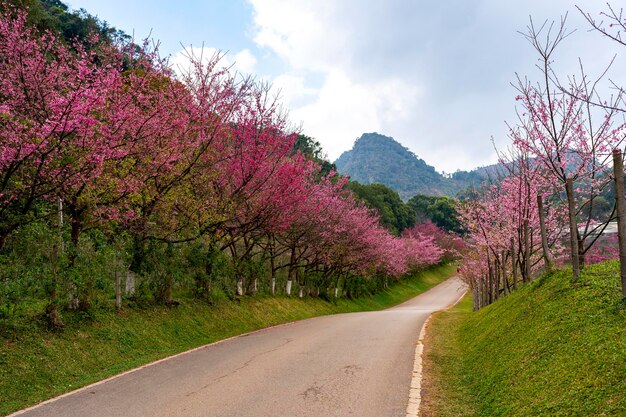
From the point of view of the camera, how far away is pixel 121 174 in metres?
10.7

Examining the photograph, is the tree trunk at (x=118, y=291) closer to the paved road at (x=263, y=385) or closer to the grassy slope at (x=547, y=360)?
the paved road at (x=263, y=385)

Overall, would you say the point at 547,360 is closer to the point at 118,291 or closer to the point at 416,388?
the point at 416,388

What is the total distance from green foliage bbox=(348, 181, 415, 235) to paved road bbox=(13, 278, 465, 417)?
5080cm

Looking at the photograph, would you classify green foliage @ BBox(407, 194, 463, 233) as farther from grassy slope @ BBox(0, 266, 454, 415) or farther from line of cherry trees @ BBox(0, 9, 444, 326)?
grassy slope @ BBox(0, 266, 454, 415)

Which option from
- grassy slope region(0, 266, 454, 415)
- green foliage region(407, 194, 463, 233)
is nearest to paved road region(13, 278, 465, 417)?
grassy slope region(0, 266, 454, 415)

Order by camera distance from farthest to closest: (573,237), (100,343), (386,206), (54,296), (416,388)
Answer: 1. (386,206)
2. (100,343)
3. (54,296)
4. (573,237)
5. (416,388)

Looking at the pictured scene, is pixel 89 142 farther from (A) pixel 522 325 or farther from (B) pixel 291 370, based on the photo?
(A) pixel 522 325

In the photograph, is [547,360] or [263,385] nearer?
[547,360]

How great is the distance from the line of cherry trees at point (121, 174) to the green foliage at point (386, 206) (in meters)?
44.1

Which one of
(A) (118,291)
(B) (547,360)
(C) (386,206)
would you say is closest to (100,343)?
(A) (118,291)

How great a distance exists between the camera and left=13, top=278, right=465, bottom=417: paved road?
670cm

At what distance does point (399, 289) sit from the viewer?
56.1m

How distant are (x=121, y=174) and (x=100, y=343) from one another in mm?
4383

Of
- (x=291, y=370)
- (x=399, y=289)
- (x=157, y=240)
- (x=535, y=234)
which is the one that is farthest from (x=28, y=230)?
(x=399, y=289)
